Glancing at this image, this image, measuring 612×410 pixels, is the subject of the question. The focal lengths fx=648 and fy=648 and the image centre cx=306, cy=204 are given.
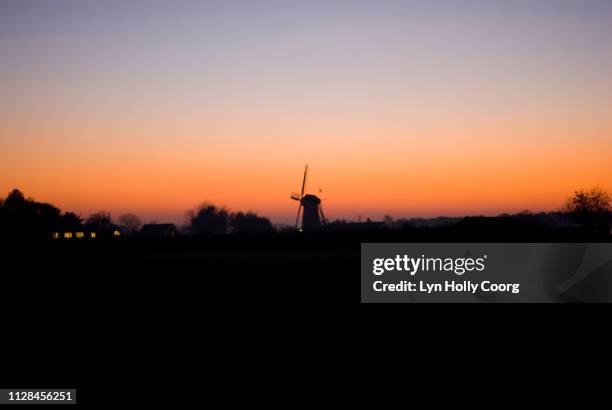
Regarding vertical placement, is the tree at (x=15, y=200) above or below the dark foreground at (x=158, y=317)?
above

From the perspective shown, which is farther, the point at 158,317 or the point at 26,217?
the point at 26,217

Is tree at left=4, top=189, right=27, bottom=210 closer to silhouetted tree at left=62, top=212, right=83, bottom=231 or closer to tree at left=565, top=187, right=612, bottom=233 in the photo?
silhouetted tree at left=62, top=212, right=83, bottom=231

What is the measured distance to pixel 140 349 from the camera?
17.2 meters

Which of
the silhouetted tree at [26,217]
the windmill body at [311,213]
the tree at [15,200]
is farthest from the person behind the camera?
the windmill body at [311,213]

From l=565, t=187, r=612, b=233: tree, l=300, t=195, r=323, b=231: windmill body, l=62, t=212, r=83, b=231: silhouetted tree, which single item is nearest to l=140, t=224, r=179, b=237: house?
l=62, t=212, r=83, b=231: silhouetted tree

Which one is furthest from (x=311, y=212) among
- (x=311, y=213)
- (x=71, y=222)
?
(x=71, y=222)

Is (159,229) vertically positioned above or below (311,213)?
below

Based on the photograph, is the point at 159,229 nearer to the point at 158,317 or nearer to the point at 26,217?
the point at 26,217

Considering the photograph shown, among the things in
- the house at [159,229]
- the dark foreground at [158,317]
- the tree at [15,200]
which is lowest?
the dark foreground at [158,317]

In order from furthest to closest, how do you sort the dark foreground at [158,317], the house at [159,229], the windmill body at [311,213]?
the house at [159,229] < the windmill body at [311,213] < the dark foreground at [158,317]

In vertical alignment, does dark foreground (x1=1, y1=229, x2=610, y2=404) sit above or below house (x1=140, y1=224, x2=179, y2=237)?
below

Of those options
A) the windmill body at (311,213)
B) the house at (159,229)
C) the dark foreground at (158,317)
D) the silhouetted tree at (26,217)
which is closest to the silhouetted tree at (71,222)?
the silhouetted tree at (26,217)

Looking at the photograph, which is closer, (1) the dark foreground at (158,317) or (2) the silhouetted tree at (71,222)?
(1) the dark foreground at (158,317)

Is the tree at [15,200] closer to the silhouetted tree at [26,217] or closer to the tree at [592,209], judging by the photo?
the silhouetted tree at [26,217]
